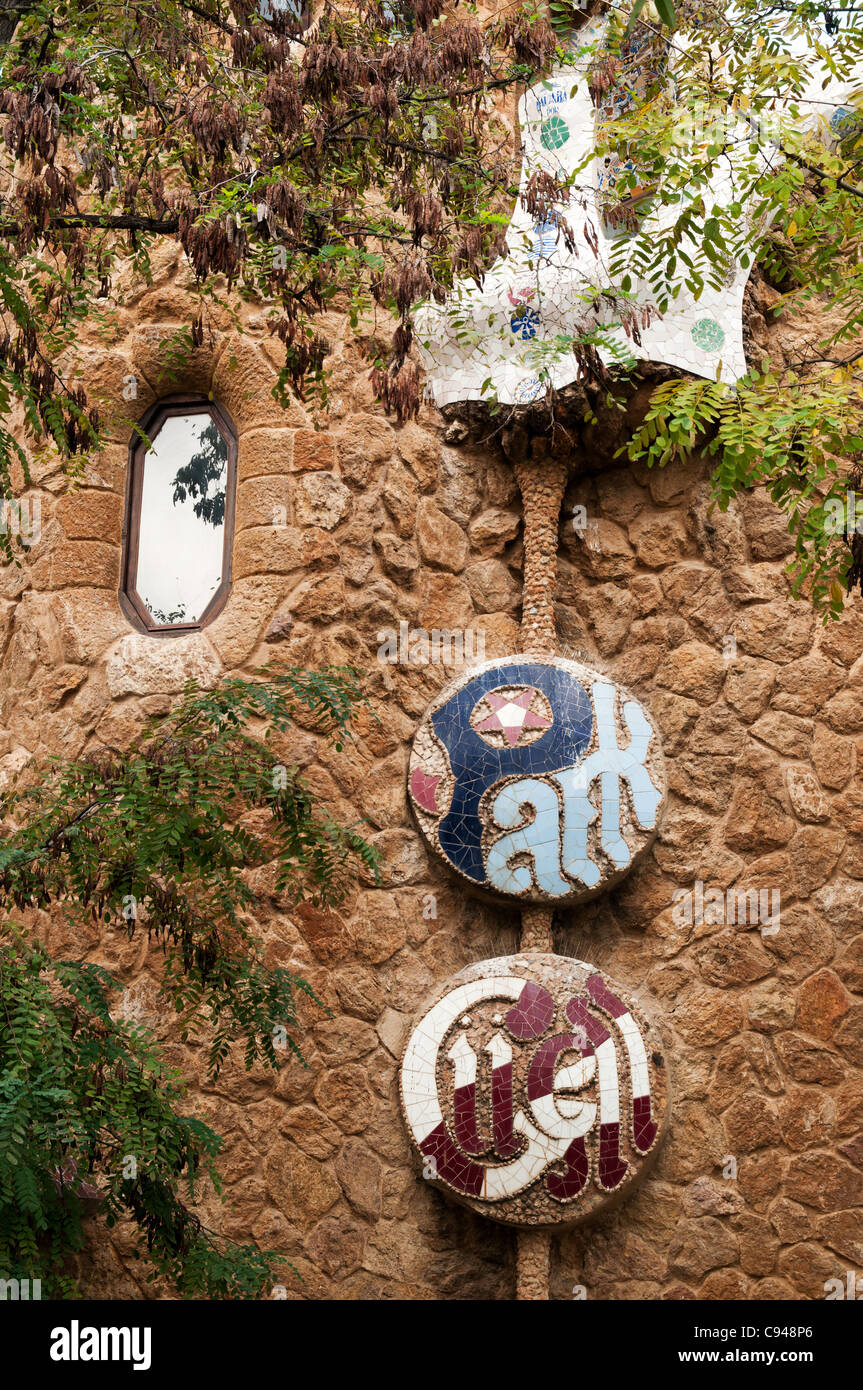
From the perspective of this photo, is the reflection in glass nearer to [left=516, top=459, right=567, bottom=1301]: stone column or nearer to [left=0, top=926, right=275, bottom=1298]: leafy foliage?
[left=516, top=459, right=567, bottom=1301]: stone column

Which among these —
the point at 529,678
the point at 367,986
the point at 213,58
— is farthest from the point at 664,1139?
the point at 213,58

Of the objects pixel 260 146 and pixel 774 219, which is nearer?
pixel 260 146

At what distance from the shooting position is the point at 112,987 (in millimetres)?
4430

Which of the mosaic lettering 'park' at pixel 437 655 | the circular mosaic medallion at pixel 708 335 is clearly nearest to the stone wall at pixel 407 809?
the mosaic lettering 'park' at pixel 437 655

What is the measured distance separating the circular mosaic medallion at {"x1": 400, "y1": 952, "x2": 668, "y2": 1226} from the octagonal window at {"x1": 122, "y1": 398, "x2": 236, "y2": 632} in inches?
87.1

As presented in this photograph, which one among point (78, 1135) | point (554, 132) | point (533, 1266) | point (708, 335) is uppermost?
point (554, 132)

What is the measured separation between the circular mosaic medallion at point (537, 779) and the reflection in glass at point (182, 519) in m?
1.32

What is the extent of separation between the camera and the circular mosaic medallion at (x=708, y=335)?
20.0 ft

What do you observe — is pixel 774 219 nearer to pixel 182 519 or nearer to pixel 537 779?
pixel 537 779

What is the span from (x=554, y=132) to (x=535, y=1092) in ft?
14.0

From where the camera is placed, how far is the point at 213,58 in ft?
15.7

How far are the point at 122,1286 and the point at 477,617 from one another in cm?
319

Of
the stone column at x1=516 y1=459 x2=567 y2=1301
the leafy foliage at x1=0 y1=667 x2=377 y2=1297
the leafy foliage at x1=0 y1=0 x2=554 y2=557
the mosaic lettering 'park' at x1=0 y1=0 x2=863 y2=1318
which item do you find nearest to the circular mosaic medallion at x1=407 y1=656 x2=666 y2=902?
the mosaic lettering 'park' at x1=0 y1=0 x2=863 y2=1318

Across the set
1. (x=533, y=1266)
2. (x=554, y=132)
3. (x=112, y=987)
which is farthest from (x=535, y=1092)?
(x=554, y=132)
